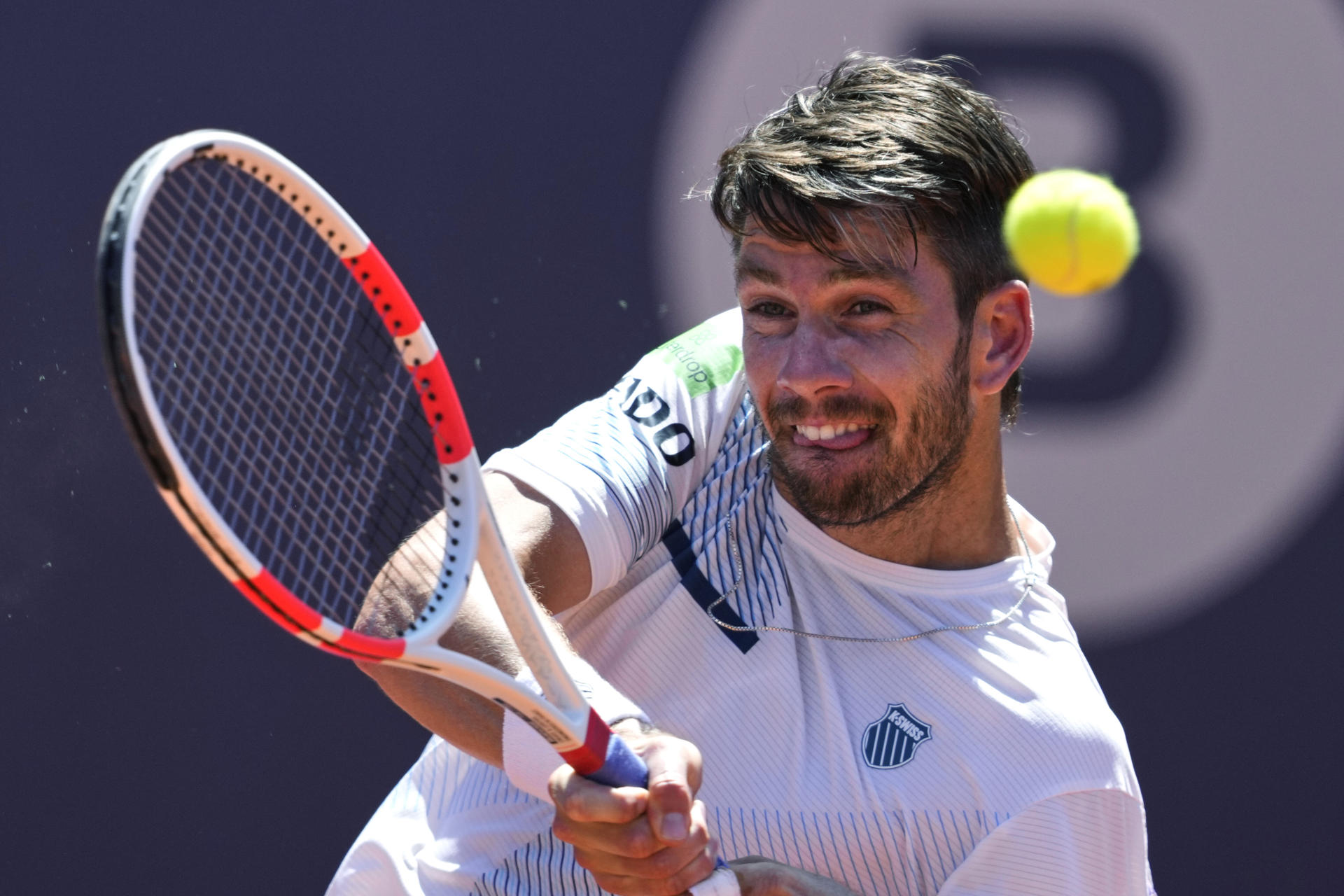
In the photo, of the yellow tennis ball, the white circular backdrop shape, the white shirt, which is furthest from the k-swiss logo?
the white circular backdrop shape

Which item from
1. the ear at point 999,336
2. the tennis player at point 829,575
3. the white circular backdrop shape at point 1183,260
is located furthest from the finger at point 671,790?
the white circular backdrop shape at point 1183,260

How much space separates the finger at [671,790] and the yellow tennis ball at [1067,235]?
33.8 inches

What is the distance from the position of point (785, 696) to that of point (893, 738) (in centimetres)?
14

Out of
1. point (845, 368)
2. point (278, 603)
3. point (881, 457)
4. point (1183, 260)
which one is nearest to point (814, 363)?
point (845, 368)

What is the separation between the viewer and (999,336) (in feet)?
6.09

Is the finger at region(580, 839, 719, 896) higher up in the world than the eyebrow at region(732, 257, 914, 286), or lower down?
lower down

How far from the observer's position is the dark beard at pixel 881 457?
5.55 ft

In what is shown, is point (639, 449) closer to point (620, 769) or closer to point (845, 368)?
point (845, 368)

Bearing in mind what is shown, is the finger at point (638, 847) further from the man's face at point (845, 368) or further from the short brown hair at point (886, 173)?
the short brown hair at point (886, 173)

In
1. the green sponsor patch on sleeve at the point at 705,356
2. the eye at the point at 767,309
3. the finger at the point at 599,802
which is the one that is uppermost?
the eye at the point at 767,309

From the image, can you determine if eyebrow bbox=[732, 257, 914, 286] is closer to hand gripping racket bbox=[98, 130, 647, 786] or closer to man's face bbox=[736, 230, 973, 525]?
man's face bbox=[736, 230, 973, 525]

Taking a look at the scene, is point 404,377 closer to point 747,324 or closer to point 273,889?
point 747,324

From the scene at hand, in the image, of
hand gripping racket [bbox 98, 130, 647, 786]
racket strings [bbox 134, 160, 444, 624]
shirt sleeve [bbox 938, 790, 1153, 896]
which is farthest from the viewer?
racket strings [bbox 134, 160, 444, 624]

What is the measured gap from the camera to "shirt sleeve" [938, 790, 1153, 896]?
1.55 m
